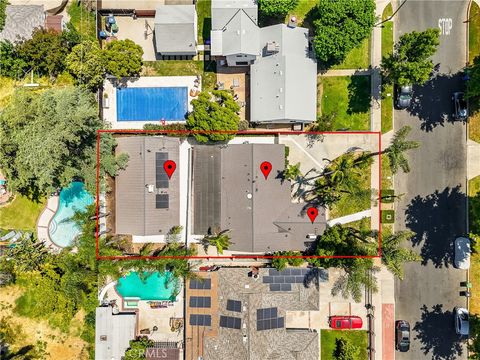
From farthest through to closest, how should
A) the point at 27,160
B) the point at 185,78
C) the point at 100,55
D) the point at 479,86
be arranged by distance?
the point at 185,78 < the point at 100,55 < the point at 479,86 < the point at 27,160

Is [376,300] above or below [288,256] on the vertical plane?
below

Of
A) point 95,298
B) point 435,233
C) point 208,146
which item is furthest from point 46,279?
point 435,233

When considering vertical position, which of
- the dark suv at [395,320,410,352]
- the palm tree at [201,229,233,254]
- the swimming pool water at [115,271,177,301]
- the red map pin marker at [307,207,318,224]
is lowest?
the dark suv at [395,320,410,352]

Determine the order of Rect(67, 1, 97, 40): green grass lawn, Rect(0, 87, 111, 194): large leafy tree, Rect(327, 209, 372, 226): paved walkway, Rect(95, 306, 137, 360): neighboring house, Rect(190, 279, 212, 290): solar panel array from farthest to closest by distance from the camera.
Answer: Rect(67, 1, 97, 40): green grass lawn < Rect(327, 209, 372, 226): paved walkway < Rect(95, 306, 137, 360): neighboring house < Rect(190, 279, 212, 290): solar panel array < Rect(0, 87, 111, 194): large leafy tree

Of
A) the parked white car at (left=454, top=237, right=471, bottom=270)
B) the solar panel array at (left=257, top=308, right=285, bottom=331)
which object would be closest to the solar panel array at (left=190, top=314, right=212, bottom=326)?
the solar panel array at (left=257, top=308, right=285, bottom=331)

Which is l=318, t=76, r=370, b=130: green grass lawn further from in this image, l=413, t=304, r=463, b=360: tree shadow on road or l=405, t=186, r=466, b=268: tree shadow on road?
l=413, t=304, r=463, b=360: tree shadow on road

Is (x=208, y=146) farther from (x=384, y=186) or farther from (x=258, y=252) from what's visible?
(x=384, y=186)

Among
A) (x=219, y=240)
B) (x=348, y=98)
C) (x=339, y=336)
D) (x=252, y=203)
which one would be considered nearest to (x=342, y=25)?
(x=348, y=98)
